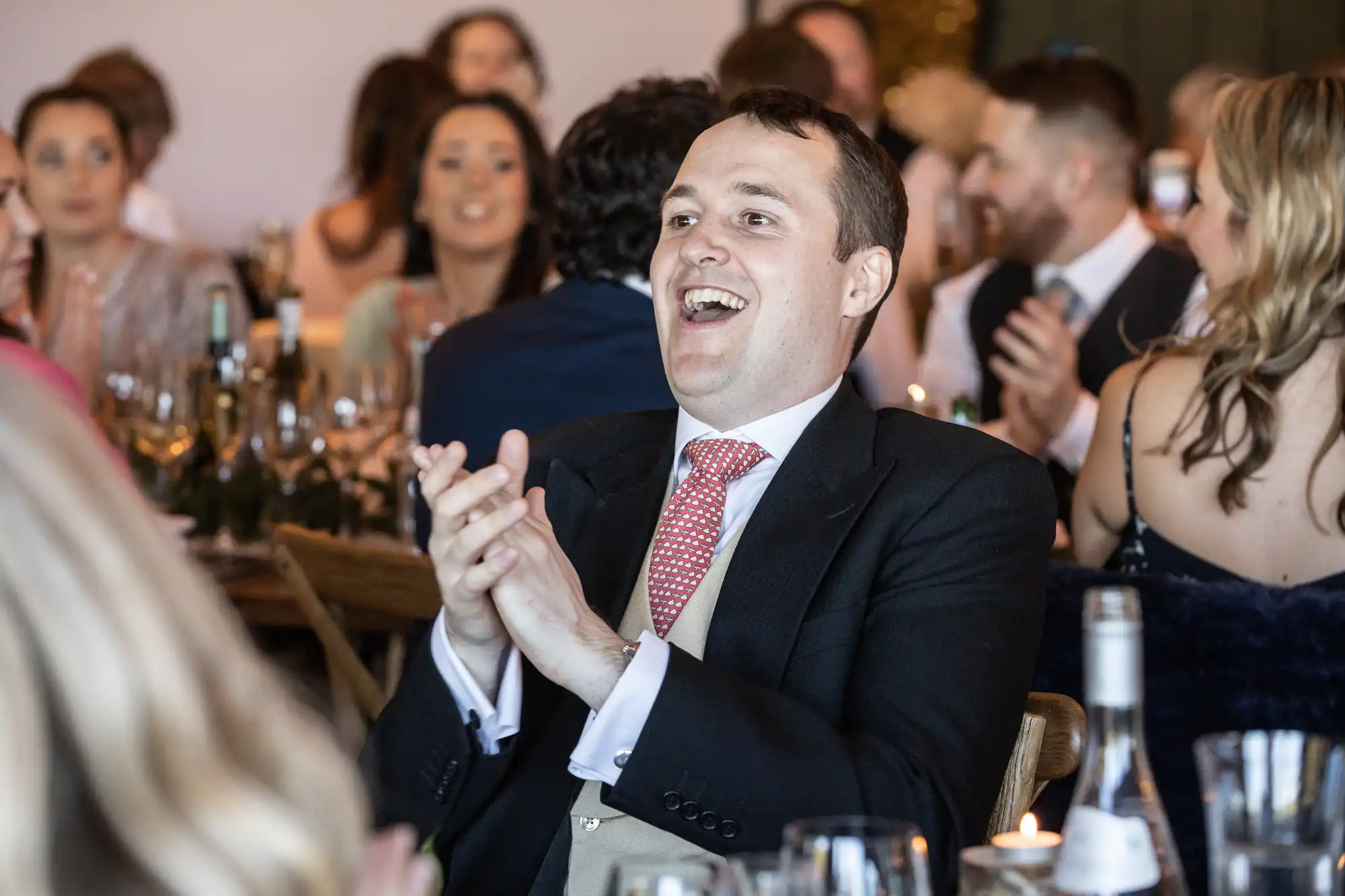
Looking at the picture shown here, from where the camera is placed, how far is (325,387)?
3.72m

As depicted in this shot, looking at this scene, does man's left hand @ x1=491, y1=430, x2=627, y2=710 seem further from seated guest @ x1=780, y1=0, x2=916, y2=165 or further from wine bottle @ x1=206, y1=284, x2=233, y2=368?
seated guest @ x1=780, y1=0, x2=916, y2=165

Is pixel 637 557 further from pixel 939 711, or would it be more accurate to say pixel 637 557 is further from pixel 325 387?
pixel 325 387

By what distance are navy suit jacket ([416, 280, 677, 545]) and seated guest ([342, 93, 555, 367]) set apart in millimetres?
1520

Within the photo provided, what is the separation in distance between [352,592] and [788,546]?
94 centimetres

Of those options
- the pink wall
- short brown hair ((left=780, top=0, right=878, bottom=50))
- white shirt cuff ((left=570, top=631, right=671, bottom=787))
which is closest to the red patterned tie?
white shirt cuff ((left=570, top=631, right=671, bottom=787))

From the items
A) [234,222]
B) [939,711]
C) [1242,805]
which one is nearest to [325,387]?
[939,711]

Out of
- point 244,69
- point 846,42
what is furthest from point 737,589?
point 244,69

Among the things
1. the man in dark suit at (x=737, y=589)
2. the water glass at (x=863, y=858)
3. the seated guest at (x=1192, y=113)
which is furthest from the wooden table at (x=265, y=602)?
the seated guest at (x=1192, y=113)

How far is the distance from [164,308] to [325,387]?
5.43 feet

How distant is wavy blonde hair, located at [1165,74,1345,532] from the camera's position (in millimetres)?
2459

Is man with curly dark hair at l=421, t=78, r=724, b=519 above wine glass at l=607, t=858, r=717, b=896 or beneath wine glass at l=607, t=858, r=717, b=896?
above

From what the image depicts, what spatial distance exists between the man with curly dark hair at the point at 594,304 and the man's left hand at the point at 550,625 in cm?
120

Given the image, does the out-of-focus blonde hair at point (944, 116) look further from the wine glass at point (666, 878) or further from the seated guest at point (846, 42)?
the wine glass at point (666, 878)

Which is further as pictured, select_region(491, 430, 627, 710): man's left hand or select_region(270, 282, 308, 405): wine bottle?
select_region(270, 282, 308, 405): wine bottle
